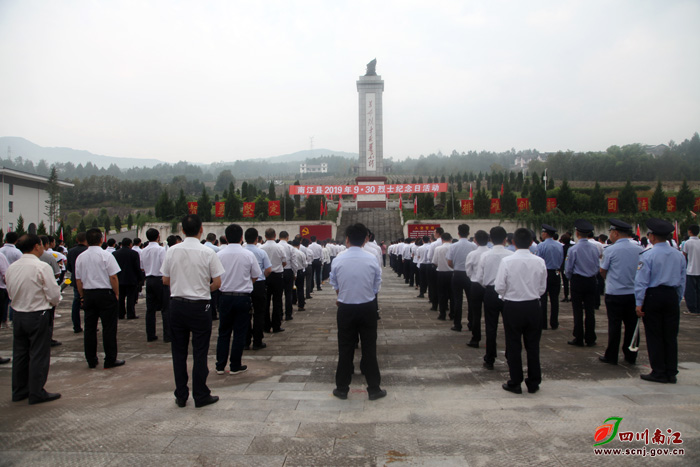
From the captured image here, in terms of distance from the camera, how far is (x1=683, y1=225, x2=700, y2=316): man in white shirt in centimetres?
820

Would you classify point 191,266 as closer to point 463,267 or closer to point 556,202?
point 463,267

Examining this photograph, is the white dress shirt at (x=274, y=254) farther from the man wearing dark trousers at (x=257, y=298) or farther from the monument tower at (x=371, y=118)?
the monument tower at (x=371, y=118)

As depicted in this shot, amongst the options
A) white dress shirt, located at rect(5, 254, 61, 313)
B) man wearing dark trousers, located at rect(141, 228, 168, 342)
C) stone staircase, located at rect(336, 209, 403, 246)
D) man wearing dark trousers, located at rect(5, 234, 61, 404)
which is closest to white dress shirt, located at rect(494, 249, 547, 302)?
white dress shirt, located at rect(5, 254, 61, 313)

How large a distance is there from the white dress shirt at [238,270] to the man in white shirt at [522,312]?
8.75 feet

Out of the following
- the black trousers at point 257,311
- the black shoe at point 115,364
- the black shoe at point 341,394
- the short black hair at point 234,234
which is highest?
the short black hair at point 234,234

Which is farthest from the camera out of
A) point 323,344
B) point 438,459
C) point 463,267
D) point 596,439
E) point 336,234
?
point 336,234

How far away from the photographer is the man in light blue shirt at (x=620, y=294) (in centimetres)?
485

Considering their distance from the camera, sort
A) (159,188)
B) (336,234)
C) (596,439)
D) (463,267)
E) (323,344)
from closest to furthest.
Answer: (596,439) → (323,344) → (463,267) → (336,234) → (159,188)

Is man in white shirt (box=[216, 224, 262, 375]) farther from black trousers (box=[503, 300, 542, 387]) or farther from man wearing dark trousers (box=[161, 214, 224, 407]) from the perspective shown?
black trousers (box=[503, 300, 542, 387])

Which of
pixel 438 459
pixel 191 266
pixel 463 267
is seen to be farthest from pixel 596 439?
pixel 463 267

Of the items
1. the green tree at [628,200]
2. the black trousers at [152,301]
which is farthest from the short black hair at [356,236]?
the green tree at [628,200]

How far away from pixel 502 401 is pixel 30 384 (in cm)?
414

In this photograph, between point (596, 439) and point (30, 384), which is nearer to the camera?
point (596, 439)

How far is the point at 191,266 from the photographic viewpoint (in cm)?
380
